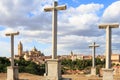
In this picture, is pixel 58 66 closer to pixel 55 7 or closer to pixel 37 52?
pixel 55 7

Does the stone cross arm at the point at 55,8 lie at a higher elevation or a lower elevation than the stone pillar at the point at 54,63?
higher

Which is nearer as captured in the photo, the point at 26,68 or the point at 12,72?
the point at 12,72

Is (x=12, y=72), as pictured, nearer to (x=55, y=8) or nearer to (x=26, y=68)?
(x=55, y=8)

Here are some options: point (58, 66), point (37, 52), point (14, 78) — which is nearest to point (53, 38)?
point (58, 66)

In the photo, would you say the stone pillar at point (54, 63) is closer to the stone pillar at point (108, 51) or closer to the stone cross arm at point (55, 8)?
the stone cross arm at point (55, 8)

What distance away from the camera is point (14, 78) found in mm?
20625

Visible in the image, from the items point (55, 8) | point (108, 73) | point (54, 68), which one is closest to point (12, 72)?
point (54, 68)

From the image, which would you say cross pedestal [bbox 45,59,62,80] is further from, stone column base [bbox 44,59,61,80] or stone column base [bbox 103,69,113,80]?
stone column base [bbox 103,69,113,80]

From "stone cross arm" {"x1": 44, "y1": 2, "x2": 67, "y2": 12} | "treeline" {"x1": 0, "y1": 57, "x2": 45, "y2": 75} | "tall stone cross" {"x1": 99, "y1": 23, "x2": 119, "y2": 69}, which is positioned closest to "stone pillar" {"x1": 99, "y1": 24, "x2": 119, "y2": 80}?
"tall stone cross" {"x1": 99, "y1": 23, "x2": 119, "y2": 69}

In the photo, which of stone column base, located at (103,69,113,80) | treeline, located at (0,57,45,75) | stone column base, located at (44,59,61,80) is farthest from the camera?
treeline, located at (0,57,45,75)

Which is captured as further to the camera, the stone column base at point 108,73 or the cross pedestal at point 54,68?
the stone column base at point 108,73

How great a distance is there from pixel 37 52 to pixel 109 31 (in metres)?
156

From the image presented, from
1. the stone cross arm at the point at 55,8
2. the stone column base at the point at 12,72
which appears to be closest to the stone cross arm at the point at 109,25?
the stone cross arm at the point at 55,8

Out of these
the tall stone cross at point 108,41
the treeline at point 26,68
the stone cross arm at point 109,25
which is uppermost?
the stone cross arm at point 109,25
